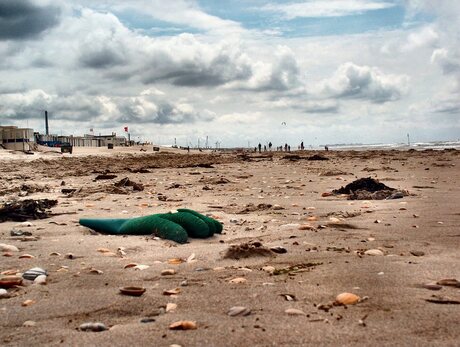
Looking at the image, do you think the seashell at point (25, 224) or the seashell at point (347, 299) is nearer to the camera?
the seashell at point (347, 299)

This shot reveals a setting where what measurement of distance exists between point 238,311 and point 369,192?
24.9 feet

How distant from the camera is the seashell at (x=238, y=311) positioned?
2959 millimetres

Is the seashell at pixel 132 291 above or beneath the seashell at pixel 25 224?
above

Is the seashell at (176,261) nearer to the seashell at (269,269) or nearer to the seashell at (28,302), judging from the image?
the seashell at (269,269)

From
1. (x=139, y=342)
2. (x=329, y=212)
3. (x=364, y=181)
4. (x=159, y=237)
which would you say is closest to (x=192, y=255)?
(x=159, y=237)

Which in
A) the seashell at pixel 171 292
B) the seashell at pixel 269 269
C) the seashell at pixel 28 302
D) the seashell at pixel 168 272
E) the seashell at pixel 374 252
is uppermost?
the seashell at pixel 374 252

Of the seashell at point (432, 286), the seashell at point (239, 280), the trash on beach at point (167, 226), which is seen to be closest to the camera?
the seashell at point (432, 286)

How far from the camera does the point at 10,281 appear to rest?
143 inches

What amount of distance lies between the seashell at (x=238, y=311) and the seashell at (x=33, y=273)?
1.76 metres

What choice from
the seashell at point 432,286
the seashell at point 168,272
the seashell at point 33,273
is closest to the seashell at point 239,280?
the seashell at point 168,272

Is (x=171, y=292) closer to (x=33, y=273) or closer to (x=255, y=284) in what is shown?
(x=255, y=284)

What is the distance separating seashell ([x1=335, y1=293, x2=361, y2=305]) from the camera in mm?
3107

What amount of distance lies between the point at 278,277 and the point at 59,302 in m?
1.62

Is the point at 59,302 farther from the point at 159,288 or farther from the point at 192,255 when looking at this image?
the point at 192,255
